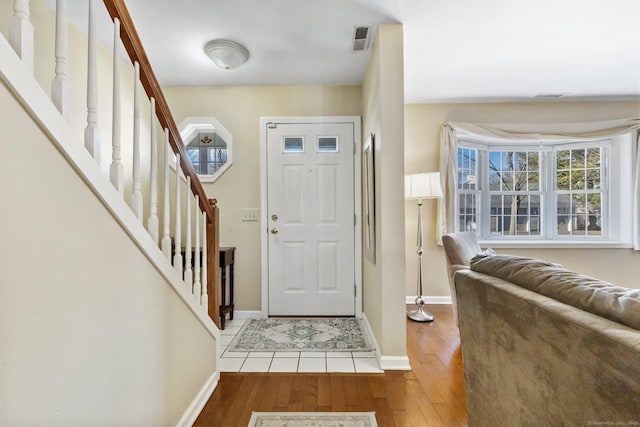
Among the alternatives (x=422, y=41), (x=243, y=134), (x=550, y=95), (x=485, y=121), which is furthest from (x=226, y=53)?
(x=550, y=95)

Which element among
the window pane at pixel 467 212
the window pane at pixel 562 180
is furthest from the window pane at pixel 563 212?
the window pane at pixel 467 212

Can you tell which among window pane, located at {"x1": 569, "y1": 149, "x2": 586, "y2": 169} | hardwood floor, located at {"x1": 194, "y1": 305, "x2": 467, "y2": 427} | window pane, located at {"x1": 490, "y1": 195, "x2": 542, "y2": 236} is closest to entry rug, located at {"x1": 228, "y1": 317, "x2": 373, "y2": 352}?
hardwood floor, located at {"x1": 194, "y1": 305, "x2": 467, "y2": 427}

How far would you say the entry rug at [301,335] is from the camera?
2314 mm

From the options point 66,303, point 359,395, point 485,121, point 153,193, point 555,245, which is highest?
point 485,121

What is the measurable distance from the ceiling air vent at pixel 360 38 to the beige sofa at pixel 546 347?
179 cm

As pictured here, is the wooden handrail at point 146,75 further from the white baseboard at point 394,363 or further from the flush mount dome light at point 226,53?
the white baseboard at point 394,363

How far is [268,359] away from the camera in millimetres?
2135

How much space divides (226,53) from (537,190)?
3.92 m

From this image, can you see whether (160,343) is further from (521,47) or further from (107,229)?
(521,47)

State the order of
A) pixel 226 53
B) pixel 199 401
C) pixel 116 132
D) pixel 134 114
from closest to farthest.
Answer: pixel 116 132
pixel 134 114
pixel 199 401
pixel 226 53

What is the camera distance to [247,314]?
296 centimetres

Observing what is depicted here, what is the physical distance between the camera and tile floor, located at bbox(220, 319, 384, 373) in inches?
78.4

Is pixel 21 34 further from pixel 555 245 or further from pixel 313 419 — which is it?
pixel 555 245

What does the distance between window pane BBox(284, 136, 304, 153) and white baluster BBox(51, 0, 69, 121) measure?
2189 mm
